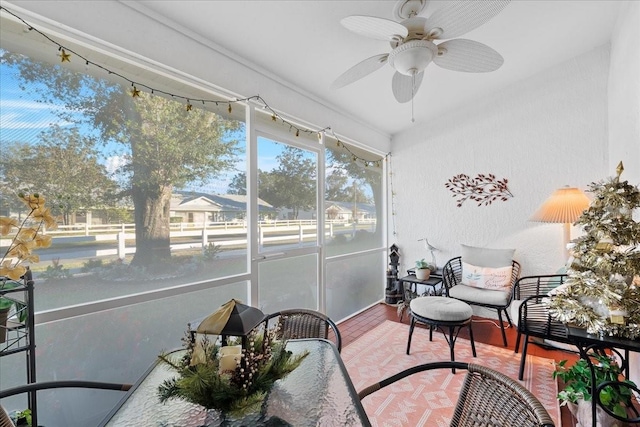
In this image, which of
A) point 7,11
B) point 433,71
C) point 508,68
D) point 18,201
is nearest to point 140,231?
point 18,201

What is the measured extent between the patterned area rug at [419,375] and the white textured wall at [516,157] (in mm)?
1332

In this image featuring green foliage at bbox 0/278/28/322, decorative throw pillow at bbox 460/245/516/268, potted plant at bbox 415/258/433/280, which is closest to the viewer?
green foliage at bbox 0/278/28/322

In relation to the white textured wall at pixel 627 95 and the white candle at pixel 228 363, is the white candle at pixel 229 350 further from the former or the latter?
the white textured wall at pixel 627 95

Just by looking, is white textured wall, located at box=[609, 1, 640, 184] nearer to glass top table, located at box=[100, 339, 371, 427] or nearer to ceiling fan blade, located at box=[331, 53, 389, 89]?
ceiling fan blade, located at box=[331, 53, 389, 89]

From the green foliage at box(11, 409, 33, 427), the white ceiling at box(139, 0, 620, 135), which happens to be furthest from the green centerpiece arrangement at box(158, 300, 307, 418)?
the white ceiling at box(139, 0, 620, 135)

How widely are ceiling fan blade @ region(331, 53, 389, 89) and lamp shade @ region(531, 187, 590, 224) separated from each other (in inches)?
92.4

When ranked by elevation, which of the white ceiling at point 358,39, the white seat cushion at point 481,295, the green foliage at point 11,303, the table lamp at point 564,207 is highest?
the white ceiling at point 358,39

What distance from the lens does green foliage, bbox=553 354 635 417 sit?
1.67 meters

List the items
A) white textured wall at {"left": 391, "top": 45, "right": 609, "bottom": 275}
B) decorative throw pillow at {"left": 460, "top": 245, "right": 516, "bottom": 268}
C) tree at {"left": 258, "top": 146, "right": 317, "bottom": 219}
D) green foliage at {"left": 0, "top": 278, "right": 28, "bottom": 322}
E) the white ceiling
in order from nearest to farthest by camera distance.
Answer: green foliage at {"left": 0, "top": 278, "right": 28, "bottom": 322} → the white ceiling → tree at {"left": 258, "top": 146, "right": 317, "bottom": 219} → white textured wall at {"left": 391, "top": 45, "right": 609, "bottom": 275} → decorative throw pillow at {"left": 460, "top": 245, "right": 516, "bottom": 268}

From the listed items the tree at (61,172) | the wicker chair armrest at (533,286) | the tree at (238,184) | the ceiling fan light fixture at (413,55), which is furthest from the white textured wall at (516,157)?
the tree at (61,172)

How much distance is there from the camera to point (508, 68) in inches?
127

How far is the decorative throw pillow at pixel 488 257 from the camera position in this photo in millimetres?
3434

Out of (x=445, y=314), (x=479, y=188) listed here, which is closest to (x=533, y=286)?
(x=479, y=188)

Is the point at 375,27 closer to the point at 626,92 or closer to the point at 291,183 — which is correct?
the point at 291,183
